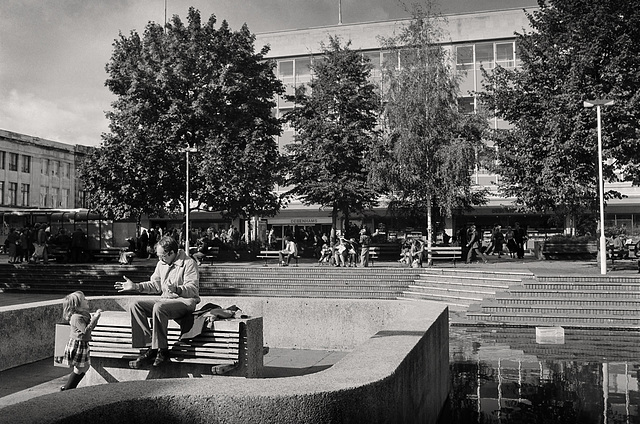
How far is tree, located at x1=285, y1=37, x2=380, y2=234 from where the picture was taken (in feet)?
106

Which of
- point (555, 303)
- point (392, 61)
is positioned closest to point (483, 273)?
point (555, 303)

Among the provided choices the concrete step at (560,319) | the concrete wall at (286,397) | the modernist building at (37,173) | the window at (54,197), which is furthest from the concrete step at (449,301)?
the window at (54,197)

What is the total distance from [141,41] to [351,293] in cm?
1968

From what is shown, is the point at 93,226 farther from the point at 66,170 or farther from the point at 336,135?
the point at 66,170

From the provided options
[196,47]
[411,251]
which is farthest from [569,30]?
[196,47]

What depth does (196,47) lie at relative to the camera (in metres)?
31.4

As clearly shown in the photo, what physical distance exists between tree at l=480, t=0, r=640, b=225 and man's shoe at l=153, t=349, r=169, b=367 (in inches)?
701

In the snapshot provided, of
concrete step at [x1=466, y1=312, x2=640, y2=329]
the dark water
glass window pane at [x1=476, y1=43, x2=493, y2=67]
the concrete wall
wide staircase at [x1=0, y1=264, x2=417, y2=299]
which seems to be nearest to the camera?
the concrete wall

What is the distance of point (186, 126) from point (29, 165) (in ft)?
144

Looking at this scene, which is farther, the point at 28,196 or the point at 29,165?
the point at 28,196

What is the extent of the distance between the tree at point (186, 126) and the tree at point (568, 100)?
1192 cm

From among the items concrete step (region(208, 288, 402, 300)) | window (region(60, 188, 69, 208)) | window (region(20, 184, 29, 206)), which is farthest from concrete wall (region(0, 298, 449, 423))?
window (region(60, 188, 69, 208))

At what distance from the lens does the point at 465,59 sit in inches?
1863

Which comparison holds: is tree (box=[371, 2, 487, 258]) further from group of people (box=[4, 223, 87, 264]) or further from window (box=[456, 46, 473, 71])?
window (box=[456, 46, 473, 71])
